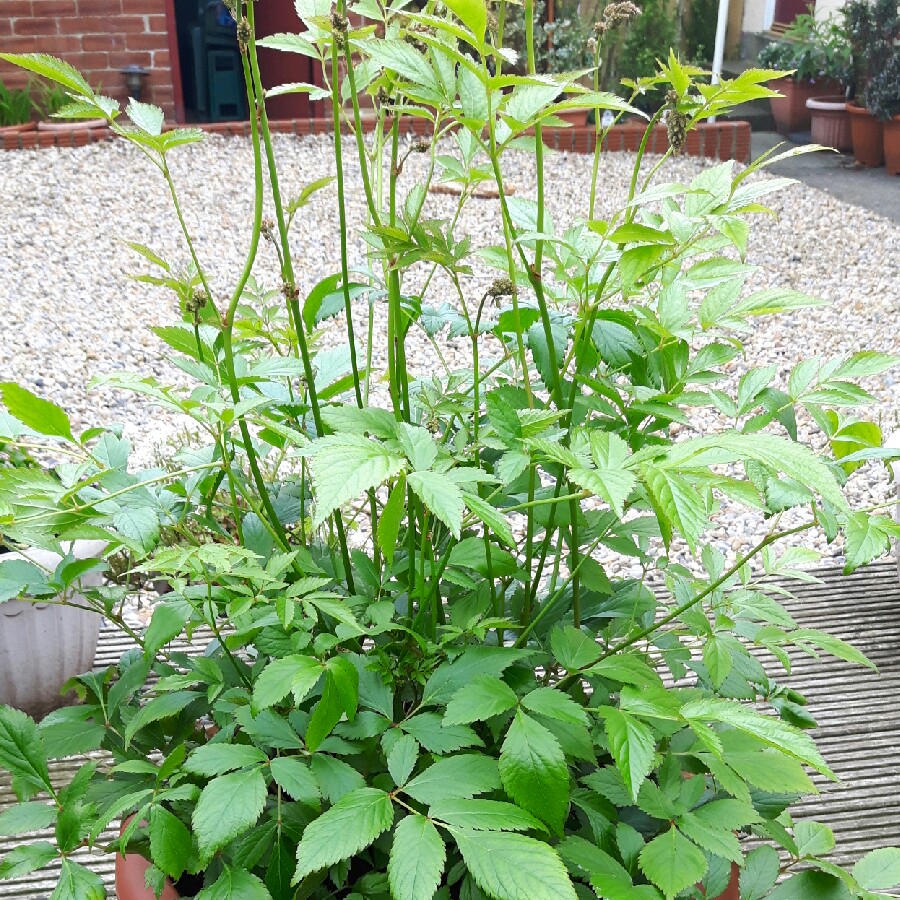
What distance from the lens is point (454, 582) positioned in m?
0.91

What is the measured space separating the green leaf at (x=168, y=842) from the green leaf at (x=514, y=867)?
0.73ft

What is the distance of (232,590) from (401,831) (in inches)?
10.2

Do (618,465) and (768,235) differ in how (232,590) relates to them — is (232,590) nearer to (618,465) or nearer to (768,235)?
(618,465)

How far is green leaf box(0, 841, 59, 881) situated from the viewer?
2.58 feet

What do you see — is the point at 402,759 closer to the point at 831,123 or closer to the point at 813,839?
the point at 813,839

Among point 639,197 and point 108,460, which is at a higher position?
point 639,197

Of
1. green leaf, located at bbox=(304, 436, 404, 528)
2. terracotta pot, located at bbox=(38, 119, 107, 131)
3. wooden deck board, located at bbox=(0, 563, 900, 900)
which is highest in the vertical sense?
green leaf, located at bbox=(304, 436, 404, 528)

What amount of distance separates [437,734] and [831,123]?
6.80 meters

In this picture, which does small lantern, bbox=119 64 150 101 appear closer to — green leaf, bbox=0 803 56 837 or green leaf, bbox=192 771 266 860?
green leaf, bbox=0 803 56 837

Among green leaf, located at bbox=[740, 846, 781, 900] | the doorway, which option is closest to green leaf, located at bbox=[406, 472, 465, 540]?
green leaf, located at bbox=[740, 846, 781, 900]

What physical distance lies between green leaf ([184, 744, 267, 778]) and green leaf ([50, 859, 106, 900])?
0.37 feet

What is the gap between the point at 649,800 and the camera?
0.82m

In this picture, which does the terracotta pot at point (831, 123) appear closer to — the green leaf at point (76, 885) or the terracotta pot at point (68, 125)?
the terracotta pot at point (68, 125)

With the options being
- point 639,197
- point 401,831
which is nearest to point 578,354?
point 639,197
